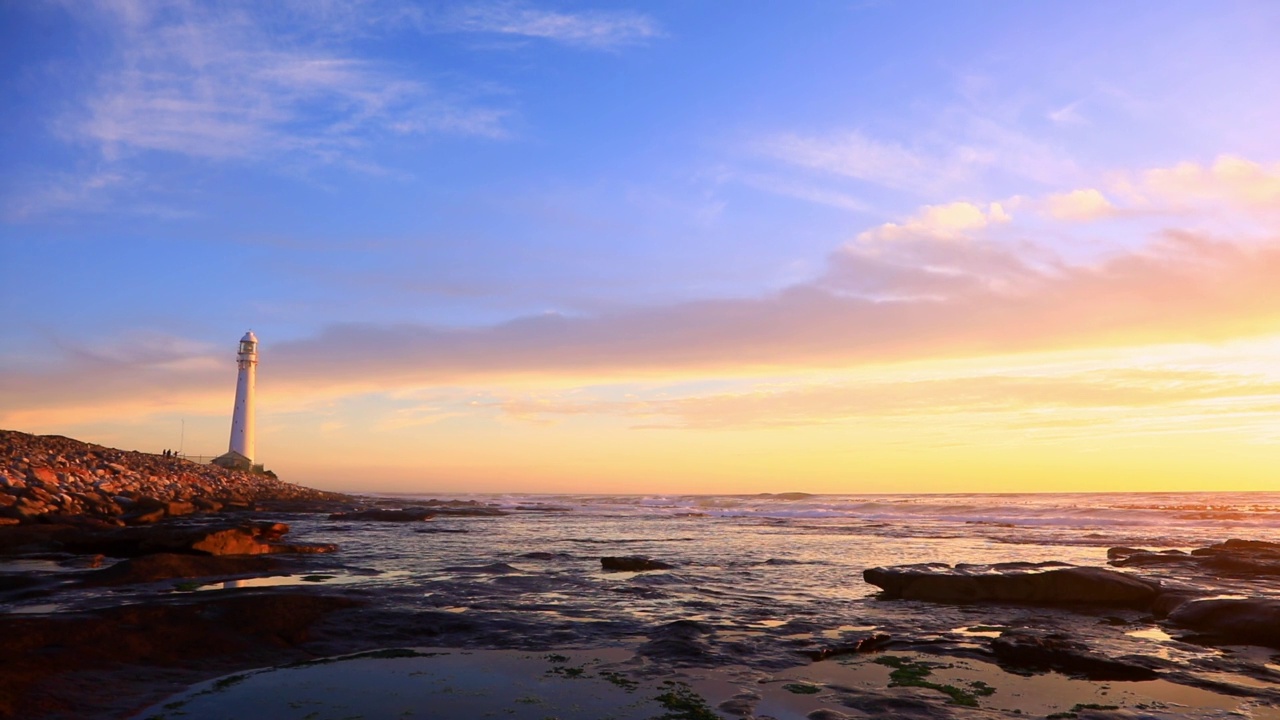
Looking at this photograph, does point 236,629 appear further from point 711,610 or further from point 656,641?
point 711,610

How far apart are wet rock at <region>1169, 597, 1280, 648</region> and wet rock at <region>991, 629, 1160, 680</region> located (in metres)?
2.86

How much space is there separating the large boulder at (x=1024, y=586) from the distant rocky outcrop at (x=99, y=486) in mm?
25710

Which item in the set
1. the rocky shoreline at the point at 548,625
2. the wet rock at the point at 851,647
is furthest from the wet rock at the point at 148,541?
the wet rock at the point at 851,647

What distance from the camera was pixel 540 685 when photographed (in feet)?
27.5

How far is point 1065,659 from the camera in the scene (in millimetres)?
9727

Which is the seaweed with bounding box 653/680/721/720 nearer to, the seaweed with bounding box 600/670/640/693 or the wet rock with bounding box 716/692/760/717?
the wet rock with bounding box 716/692/760/717

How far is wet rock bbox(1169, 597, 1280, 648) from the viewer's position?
442 inches

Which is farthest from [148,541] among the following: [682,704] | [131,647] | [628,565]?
[682,704]

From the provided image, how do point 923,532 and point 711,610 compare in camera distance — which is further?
point 923,532

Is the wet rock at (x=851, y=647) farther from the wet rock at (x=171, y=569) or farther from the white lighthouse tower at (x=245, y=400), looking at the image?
the white lighthouse tower at (x=245, y=400)

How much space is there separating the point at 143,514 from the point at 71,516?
3517 millimetres

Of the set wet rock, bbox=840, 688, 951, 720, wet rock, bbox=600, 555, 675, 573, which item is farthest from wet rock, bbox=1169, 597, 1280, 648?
wet rock, bbox=600, 555, 675, 573

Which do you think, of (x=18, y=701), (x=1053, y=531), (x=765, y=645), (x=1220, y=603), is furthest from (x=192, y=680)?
(x=1053, y=531)

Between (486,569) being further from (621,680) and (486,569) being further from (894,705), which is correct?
(894,705)
